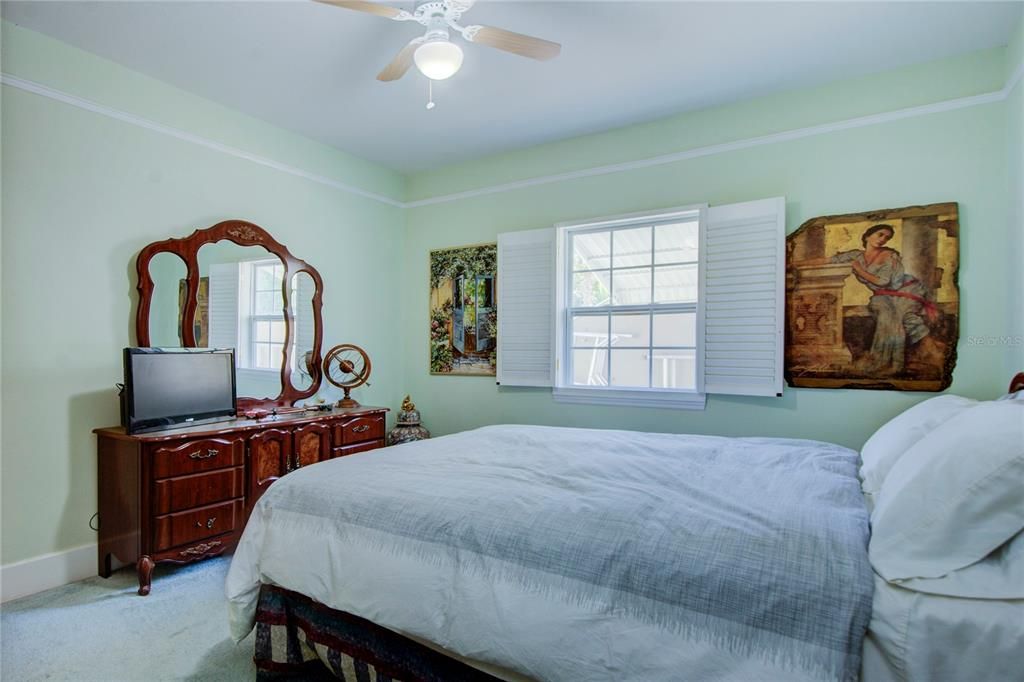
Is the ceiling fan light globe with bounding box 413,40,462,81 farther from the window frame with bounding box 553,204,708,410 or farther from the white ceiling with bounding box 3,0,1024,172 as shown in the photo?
the window frame with bounding box 553,204,708,410

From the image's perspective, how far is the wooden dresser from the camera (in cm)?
250

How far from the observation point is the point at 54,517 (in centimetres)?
263

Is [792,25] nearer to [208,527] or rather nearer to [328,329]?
[328,329]

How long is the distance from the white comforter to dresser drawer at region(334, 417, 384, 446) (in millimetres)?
1540

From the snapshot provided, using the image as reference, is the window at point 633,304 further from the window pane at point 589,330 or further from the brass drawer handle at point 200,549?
the brass drawer handle at point 200,549

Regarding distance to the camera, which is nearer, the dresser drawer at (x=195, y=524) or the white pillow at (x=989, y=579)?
the white pillow at (x=989, y=579)

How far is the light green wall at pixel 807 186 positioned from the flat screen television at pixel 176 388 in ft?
5.83

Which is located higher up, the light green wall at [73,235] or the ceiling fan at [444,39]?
the ceiling fan at [444,39]

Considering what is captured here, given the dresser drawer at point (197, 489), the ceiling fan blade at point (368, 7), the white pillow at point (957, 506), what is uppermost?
the ceiling fan blade at point (368, 7)

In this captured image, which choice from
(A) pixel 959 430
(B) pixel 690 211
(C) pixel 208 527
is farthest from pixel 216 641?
(B) pixel 690 211

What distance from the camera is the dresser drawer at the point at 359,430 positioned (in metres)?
3.49

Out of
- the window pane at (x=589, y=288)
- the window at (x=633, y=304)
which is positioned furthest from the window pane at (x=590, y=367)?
the window pane at (x=589, y=288)

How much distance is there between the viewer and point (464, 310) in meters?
4.29

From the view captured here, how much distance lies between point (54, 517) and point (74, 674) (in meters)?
1.10
